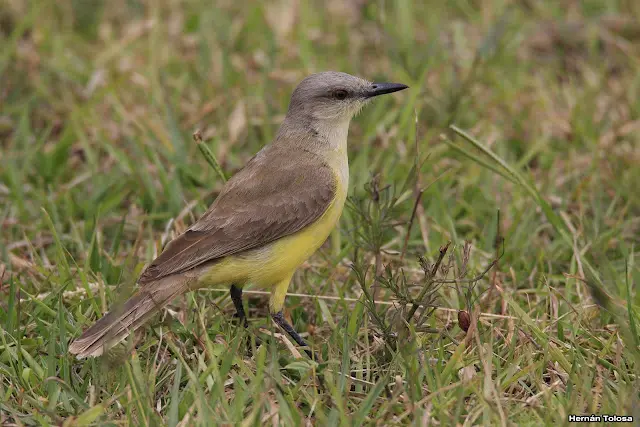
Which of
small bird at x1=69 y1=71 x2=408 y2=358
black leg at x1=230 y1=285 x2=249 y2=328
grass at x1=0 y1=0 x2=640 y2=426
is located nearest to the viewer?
grass at x1=0 y1=0 x2=640 y2=426

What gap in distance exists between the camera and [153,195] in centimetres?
592

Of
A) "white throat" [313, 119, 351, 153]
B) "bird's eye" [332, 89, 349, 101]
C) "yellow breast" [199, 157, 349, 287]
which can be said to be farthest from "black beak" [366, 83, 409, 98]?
"yellow breast" [199, 157, 349, 287]

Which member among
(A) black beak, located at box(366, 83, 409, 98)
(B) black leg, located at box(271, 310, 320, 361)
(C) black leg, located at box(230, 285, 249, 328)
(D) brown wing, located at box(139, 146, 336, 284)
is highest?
(A) black beak, located at box(366, 83, 409, 98)

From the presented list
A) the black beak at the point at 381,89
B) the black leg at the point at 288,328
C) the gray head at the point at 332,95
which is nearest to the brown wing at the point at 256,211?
the gray head at the point at 332,95

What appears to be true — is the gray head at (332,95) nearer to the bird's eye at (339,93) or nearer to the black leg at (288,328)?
the bird's eye at (339,93)

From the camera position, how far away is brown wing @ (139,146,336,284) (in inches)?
178

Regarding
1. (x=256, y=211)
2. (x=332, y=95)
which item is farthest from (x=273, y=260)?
(x=332, y=95)

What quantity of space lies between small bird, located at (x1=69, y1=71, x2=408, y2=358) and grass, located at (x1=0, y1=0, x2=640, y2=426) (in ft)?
0.53

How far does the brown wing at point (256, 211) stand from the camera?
4531 millimetres

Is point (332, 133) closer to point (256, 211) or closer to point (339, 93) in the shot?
point (339, 93)

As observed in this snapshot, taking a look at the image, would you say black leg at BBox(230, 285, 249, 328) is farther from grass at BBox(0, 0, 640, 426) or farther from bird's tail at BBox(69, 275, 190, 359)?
bird's tail at BBox(69, 275, 190, 359)

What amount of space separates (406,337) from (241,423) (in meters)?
0.97

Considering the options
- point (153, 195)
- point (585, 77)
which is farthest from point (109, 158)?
point (585, 77)

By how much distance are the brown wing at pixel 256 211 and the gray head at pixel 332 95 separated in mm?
293
